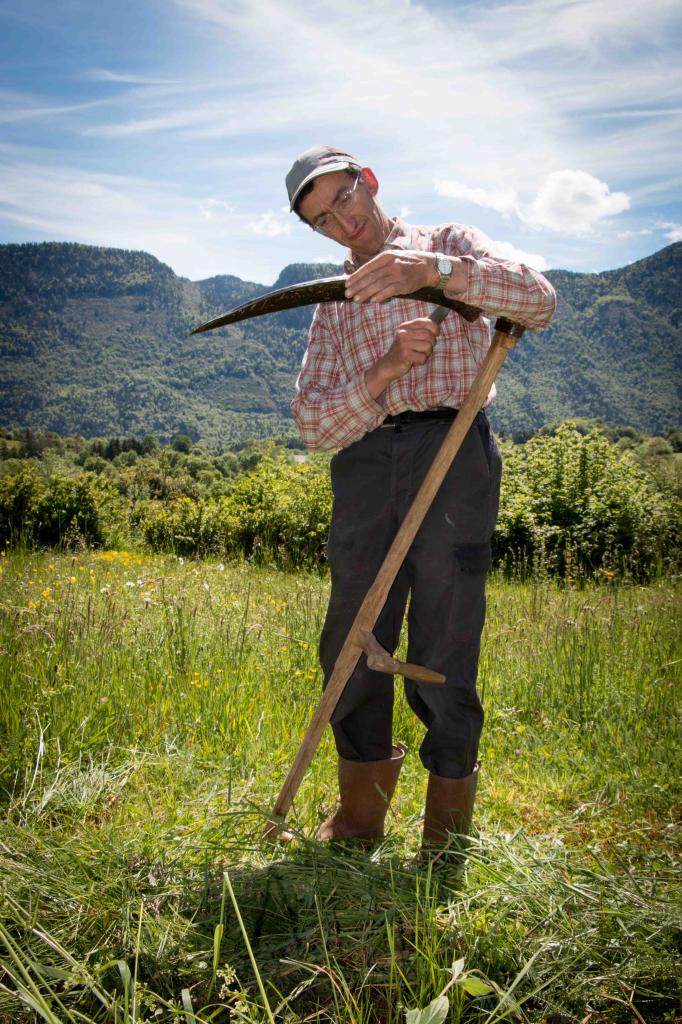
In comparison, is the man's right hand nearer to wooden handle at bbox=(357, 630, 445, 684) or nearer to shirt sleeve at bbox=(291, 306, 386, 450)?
shirt sleeve at bbox=(291, 306, 386, 450)

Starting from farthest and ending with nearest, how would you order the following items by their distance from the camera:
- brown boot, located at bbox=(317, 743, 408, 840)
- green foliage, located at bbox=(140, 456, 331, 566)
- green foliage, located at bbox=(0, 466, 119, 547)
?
1. green foliage, located at bbox=(0, 466, 119, 547)
2. green foliage, located at bbox=(140, 456, 331, 566)
3. brown boot, located at bbox=(317, 743, 408, 840)

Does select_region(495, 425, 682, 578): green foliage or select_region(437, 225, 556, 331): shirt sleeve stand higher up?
select_region(437, 225, 556, 331): shirt sleeve

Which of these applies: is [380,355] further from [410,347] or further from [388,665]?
[388,665]

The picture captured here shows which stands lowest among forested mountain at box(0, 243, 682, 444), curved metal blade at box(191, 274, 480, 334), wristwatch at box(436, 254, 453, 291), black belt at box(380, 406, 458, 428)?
black belt at box(380, 406, 458, 428)

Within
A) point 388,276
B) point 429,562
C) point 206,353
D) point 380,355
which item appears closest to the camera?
point 388,276

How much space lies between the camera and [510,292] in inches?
76.3

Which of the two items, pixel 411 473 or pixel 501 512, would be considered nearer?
pixel 411 473

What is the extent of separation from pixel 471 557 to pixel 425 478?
35 centimetres

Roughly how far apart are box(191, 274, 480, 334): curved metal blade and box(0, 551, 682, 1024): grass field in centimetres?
144

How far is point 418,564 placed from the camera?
2.23 meters

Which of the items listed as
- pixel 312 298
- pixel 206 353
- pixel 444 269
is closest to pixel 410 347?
pixel 444 269

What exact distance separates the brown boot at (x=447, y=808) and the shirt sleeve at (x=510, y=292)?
139 centimetres

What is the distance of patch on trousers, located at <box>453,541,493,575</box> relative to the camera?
219 centimetres

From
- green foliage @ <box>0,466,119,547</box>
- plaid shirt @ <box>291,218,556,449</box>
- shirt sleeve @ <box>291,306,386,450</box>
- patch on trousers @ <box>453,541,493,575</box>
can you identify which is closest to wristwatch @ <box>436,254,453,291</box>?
plaid shirt @ <box>291,218,556,449</box>
